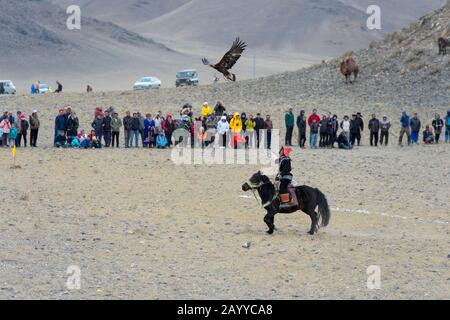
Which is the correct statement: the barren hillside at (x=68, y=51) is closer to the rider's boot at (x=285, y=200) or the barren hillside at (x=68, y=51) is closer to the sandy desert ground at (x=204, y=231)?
the sandy desert ground at (x=204, y=231)

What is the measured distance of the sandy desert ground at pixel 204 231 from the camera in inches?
599

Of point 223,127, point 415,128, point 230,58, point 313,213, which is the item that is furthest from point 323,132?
point 313,213

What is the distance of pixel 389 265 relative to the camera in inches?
667

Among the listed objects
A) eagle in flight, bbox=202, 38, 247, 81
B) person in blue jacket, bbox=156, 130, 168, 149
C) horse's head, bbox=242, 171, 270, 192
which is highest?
eagle in flight, bbox=202, 38, 247, 81

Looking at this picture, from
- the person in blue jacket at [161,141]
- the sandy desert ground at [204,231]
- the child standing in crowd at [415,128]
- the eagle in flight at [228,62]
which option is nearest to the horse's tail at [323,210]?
the sandy desert ground at [204,231]

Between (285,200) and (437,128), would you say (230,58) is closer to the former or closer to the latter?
(285,200)

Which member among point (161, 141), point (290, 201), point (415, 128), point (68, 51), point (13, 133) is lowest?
point (290, 201)

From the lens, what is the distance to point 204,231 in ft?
63.4

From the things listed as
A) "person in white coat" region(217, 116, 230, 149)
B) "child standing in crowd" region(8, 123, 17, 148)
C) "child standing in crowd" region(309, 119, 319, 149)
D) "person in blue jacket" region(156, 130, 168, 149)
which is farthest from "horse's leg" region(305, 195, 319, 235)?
"child standing in crowd" region(309, 119, 319, 149)

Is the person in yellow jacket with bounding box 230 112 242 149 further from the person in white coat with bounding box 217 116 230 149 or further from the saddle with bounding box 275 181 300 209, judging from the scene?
the saddle with bounding box 275 181 300 209

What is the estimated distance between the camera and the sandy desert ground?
15.2m

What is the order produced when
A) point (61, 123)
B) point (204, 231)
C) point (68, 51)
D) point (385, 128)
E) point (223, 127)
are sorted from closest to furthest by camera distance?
1. point (204, 231)
2. point (61, 123)
3. point (223, 127)
4. point (385, 128)
5. point (68, 51)

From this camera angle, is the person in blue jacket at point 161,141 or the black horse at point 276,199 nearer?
the black horse at point 276,199
